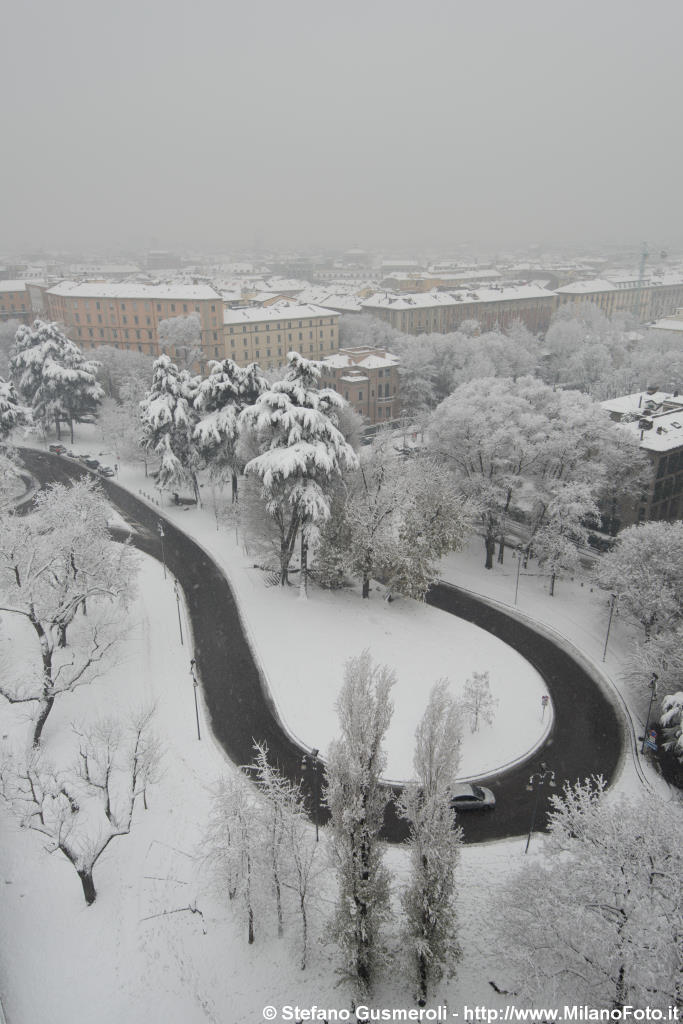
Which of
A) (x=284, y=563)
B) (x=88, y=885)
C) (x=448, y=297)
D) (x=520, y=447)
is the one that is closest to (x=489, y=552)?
(x=520, y=447)

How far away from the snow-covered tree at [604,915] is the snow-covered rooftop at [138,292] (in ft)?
293

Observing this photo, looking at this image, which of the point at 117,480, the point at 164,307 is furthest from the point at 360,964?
the point at 164,307

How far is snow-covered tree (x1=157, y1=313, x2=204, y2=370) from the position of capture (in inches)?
3376

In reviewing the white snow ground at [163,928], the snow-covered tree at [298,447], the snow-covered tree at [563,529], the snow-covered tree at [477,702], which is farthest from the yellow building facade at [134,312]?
the snow-covered tree at [477,702]

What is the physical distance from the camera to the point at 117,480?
61000 mm

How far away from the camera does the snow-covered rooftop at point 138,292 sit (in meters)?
94.4

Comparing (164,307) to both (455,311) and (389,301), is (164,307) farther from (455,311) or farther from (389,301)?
(455,311)

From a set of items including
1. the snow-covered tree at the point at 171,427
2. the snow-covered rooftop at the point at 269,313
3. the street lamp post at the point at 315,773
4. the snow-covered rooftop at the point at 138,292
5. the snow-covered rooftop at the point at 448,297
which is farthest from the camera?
the snow-covered rooftop at the point at 448,297

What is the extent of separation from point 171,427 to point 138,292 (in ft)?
170

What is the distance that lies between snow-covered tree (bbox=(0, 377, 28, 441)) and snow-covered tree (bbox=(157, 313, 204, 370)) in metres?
28.7

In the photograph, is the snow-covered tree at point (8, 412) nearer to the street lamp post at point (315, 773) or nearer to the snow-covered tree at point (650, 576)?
the street lamp post at point (315, 773)

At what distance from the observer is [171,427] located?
54.1 m

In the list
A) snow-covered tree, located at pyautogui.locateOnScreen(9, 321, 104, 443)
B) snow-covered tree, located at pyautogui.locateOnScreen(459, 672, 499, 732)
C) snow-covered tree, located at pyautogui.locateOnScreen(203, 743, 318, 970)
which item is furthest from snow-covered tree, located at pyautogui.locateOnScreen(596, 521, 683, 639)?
snow-covered tree, located at pyautogui.locateOnScreen(9, 321, 104, 443)

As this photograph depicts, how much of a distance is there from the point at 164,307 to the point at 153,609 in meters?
69.2
